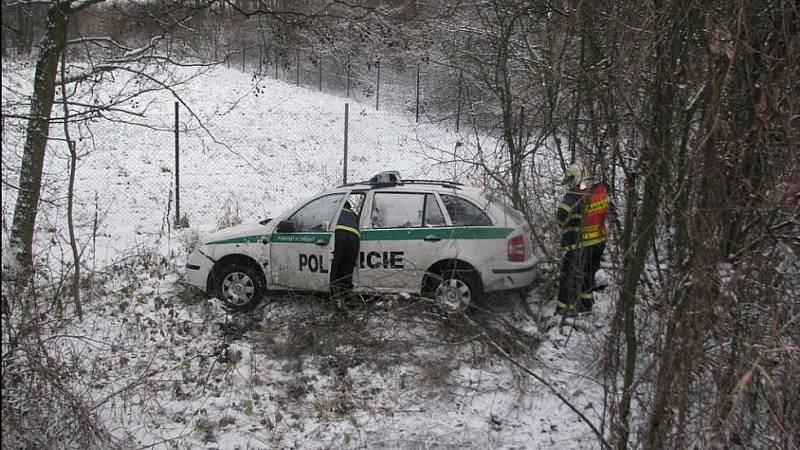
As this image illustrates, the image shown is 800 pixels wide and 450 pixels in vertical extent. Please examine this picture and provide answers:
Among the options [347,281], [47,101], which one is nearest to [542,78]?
[347,281]

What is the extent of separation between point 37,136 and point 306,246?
115 inches

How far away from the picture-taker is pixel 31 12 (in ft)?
21.2

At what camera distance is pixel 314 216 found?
748 centimetres

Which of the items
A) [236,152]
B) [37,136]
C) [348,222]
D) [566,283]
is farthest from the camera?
[236,152]

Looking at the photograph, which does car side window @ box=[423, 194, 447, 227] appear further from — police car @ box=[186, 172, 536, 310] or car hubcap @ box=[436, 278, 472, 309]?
car hubcap @ box=[436, 278, 472, 309]

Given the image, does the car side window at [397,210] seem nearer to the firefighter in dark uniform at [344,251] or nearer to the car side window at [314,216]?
the firefighter in dark uniform at [344,251]

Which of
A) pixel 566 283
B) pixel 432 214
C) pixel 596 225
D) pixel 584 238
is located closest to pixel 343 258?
pixel 432 214

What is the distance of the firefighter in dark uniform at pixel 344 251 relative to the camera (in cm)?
707

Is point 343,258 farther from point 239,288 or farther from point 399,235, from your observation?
point 239,288

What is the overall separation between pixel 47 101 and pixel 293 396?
382 centimetres

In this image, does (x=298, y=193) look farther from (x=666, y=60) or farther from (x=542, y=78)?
(x=666, y=60)

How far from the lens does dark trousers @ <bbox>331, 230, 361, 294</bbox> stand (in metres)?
7.07

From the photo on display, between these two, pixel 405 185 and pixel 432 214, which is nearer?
pixel 432 214

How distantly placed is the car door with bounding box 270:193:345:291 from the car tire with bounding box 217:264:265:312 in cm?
23
